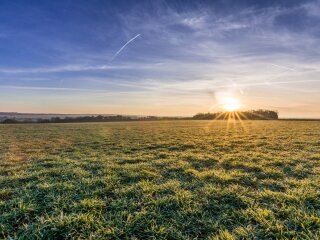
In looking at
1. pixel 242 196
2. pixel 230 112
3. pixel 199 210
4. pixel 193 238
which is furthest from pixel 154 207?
pixel 230 112

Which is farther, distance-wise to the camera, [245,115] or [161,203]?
[245,115]

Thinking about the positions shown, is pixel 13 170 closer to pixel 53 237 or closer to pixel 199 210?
pixel 53 237

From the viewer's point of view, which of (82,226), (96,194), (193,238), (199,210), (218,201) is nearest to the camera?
(193,238)

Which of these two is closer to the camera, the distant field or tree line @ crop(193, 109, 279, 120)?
the distant field

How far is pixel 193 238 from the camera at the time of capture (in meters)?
4.04

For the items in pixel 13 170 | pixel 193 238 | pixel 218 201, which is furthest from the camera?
pixel 13 170

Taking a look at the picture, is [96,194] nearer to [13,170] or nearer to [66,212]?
[66,212]

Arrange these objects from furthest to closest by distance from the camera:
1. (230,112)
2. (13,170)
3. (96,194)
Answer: (230,112)
(13,170)
(96,194)

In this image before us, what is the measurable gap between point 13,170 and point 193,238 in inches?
305

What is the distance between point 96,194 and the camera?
6.00 m

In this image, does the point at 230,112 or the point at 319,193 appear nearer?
the point at 319,193

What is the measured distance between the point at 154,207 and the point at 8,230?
110 inches

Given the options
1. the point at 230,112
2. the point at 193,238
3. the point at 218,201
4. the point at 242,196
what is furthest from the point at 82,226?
the point at 230,112

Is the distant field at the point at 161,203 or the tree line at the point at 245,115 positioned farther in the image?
the tree line at the point at 245,115
